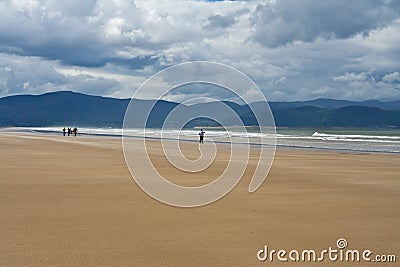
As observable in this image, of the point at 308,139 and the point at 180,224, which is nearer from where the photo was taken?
the point at 180,224

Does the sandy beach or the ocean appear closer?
the sandy beach

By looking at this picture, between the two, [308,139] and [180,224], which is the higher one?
[308,139]

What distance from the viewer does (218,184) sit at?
16.1 meters

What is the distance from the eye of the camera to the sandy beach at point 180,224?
735 centimetres

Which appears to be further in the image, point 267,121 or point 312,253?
point 267,121

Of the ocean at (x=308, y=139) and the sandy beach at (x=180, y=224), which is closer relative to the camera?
the sandy beach at (x=180, y=224)

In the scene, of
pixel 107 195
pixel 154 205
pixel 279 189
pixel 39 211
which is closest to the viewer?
pixel 39 211

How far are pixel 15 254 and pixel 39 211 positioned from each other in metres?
3.30

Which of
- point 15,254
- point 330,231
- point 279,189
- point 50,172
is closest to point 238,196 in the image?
point 279,189

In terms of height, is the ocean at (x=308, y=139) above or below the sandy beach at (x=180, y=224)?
above

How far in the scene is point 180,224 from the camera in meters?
9.44

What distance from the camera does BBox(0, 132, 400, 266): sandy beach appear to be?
7.35 metres

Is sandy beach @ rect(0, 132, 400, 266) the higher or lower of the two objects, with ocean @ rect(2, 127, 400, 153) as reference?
lower

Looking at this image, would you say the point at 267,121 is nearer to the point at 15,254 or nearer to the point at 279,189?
the point at 279,189
